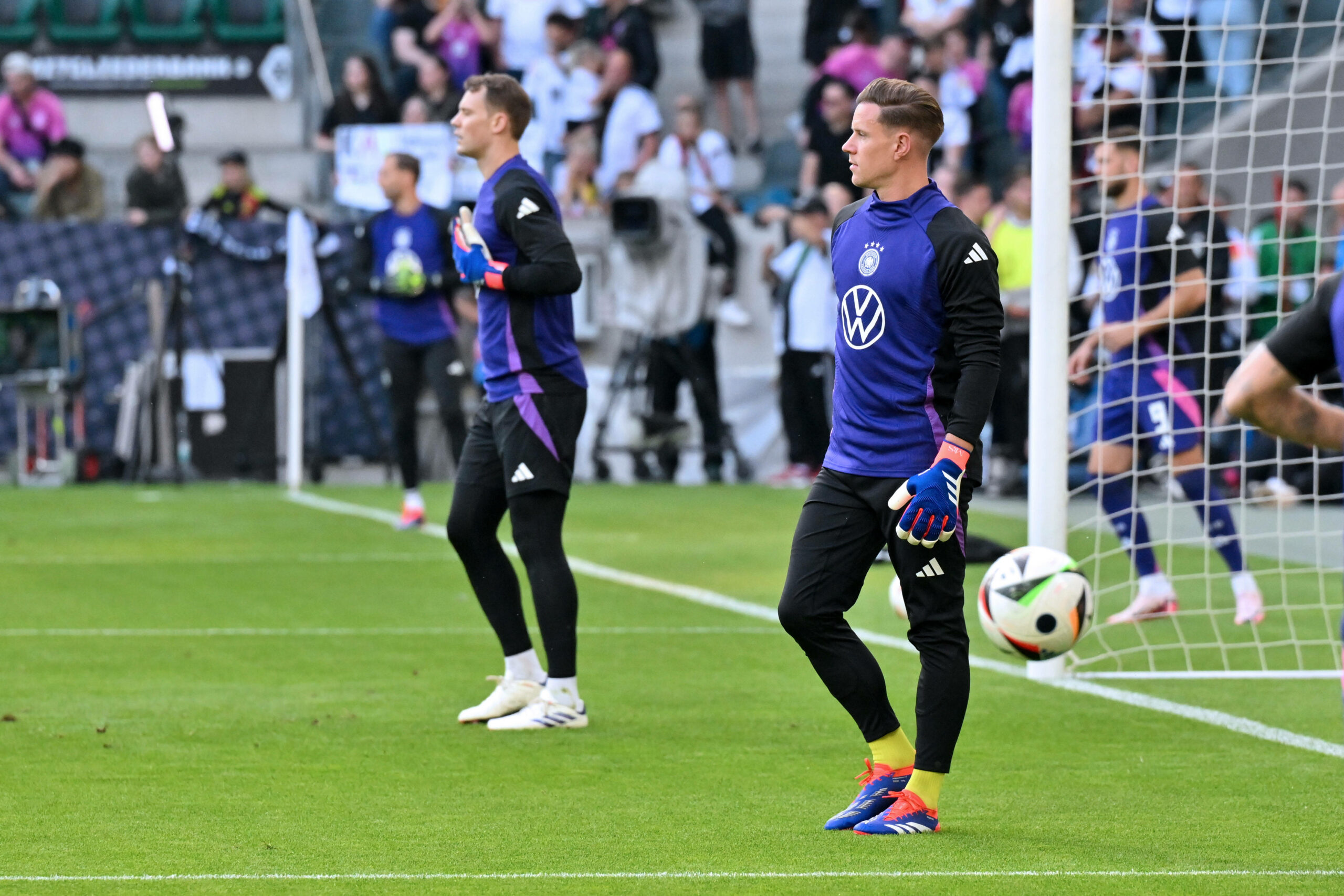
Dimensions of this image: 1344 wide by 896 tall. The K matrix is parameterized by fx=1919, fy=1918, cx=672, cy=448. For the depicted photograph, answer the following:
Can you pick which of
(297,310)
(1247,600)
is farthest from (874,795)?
(297,310)

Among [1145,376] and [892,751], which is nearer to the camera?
[892,751]

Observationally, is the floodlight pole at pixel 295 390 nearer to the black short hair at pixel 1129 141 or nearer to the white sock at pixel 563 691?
the black short hair at pixel 1129 141

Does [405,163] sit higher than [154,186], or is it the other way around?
[154,186]

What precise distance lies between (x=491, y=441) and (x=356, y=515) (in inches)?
313

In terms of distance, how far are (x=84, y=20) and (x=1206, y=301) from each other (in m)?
17.5

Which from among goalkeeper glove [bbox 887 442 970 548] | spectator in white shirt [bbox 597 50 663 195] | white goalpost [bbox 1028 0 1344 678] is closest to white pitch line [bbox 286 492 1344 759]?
white goalpost [bbox 1028 0 1344 678]

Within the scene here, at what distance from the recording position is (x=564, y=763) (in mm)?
6031

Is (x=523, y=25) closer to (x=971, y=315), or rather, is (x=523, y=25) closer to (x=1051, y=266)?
(x=1051, y=266)

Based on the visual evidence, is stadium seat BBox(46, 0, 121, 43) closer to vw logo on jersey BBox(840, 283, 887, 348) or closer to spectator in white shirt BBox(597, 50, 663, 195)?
spectator in white shirt BBox(597, 50, 663, 195)

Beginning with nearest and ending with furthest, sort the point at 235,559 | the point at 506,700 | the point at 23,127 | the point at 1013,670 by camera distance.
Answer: the point at 506,700 → the point at 1013,670 → the point at 235,559 → the point at 23,127

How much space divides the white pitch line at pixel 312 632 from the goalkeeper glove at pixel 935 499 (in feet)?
13.8

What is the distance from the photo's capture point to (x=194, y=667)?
7.94 m

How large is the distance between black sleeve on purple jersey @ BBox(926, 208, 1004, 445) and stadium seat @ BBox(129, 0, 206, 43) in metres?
19.6

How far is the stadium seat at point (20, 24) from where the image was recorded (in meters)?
23.0
